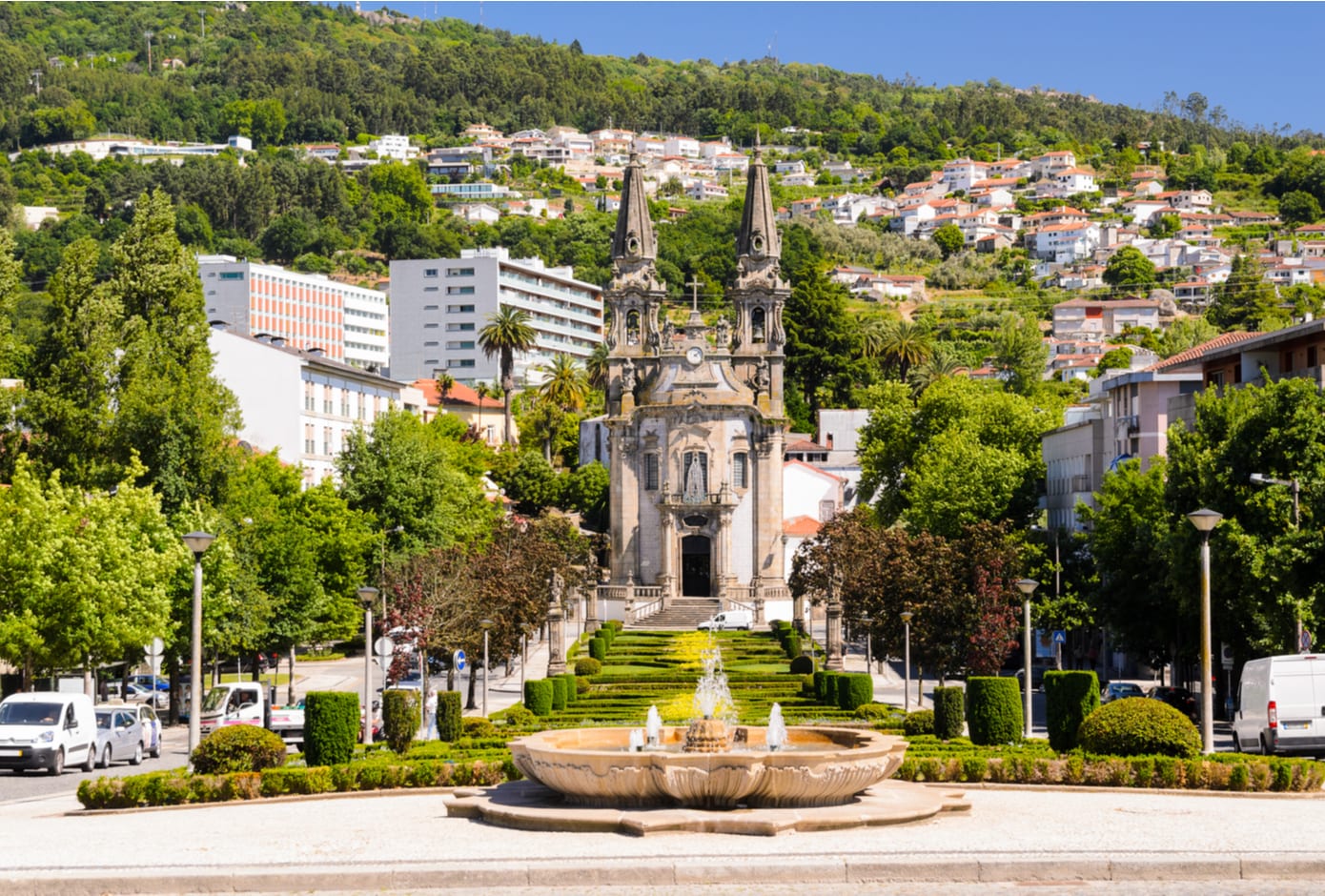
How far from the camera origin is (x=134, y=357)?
6450 cm

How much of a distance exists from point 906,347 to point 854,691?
3898 inches

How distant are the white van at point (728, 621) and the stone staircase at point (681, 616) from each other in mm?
893

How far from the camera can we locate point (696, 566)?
105 meters

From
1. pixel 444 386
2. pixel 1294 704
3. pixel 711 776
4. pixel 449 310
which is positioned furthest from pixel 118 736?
pixel 449 310

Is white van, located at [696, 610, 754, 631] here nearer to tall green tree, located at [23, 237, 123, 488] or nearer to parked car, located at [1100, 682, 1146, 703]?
tall green tree, located at [23, 237, 123, 488]

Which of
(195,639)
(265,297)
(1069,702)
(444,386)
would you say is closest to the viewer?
(1069,702)

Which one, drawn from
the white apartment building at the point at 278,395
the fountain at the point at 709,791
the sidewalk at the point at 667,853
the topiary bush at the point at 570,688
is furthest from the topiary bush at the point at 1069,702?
the white apartment building at the point at 278,395

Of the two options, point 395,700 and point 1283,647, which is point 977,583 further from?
point 395,700

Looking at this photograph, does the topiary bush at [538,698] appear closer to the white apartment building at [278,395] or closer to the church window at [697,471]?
the white apartment building at [278,395]

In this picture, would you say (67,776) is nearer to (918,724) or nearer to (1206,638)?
(918,724)

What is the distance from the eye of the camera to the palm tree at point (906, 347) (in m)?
149

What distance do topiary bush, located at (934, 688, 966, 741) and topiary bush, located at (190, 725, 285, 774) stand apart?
1374 centimetres

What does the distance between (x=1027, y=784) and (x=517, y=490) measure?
98.8 meters

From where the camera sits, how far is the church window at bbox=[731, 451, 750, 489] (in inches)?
4126
